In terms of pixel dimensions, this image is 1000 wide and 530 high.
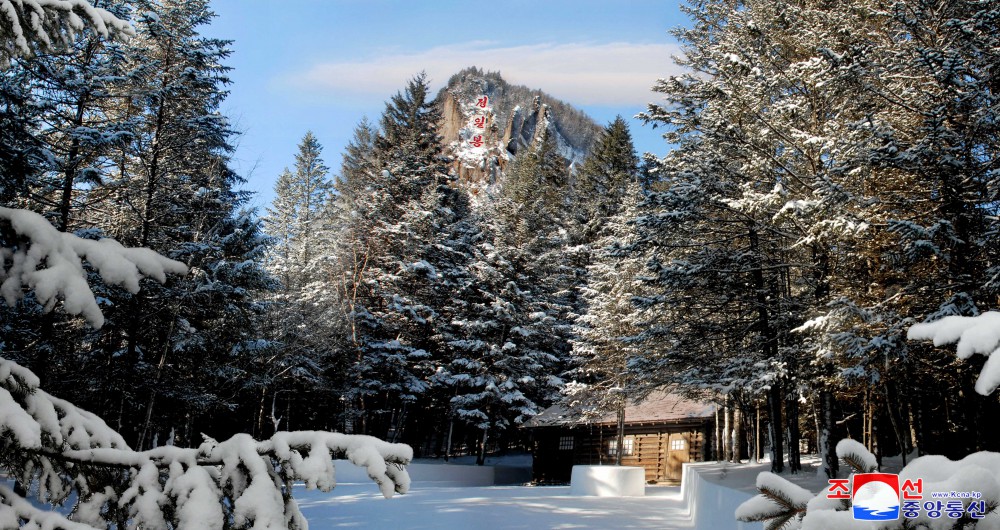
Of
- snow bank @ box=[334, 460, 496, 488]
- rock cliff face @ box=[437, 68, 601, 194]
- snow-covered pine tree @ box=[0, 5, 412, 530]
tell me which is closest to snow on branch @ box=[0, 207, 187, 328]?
snow-covered pine tree @ box=[0, 5, 412, 530]

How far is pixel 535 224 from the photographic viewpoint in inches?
1534

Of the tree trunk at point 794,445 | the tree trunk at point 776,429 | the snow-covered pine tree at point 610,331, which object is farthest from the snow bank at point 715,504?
the snow-covered pine tree at point 610,331

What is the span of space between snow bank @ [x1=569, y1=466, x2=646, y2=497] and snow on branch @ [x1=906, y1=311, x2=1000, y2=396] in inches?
738

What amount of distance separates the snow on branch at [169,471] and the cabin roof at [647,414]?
23374mm

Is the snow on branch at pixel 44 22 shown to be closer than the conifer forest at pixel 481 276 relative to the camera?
No

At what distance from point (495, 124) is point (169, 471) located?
96699 mm

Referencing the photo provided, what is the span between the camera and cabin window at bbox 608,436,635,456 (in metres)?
28.1

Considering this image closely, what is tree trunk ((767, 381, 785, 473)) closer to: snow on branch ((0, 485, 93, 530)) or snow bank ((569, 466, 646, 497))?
snow bank ((569, 466, 646, 497))

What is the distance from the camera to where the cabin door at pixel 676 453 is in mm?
26031

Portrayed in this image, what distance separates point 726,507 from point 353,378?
70.1 feet

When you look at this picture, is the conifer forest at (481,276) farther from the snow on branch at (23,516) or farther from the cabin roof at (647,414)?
the cabin roof at (647,414)

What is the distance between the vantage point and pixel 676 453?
26438mm

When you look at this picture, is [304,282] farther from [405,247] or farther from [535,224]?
[535,224]

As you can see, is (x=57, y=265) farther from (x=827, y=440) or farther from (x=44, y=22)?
(x=827, y=440)
